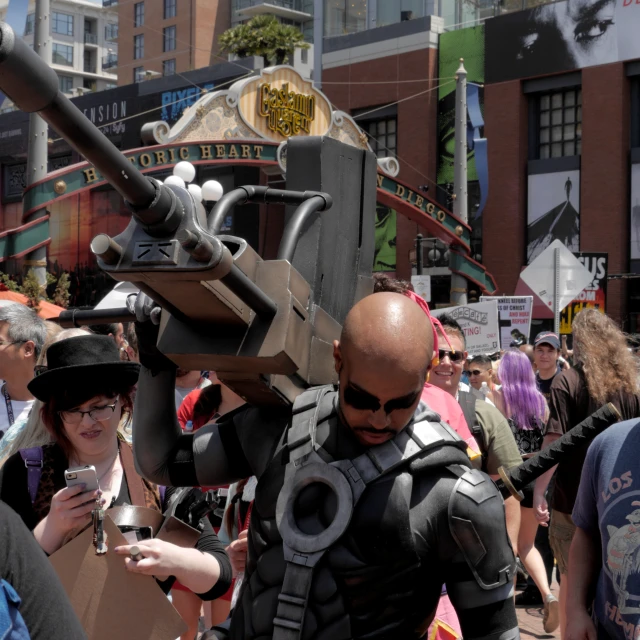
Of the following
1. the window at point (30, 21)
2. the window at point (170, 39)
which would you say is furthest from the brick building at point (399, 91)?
the window at point (170, 39)

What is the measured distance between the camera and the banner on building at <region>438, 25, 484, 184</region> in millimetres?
32375

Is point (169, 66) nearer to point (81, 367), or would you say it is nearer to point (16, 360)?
point (16, 360)

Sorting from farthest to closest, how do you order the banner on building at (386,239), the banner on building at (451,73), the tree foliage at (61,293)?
the banner on building at (386,239) < the banner on building at (451,73) < the tree foliage at (61,293)

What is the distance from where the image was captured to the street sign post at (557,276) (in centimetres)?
1250

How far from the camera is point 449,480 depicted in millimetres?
2461

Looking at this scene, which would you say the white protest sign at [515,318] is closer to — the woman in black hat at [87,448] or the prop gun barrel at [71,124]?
the woman in black hat at [87,448]

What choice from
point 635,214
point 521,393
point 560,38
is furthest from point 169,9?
point 521,393

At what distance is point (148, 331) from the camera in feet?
9.18

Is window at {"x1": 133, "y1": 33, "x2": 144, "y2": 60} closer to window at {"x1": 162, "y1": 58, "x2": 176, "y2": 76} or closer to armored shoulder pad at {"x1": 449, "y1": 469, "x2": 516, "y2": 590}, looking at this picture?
window at {"x1": 162, "y1": 58, "x2": 176, "y2": 76}

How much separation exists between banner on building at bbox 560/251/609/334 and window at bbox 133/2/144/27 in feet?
158

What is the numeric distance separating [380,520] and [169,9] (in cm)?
6617

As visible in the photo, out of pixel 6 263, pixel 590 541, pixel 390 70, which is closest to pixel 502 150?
pixel 390 70

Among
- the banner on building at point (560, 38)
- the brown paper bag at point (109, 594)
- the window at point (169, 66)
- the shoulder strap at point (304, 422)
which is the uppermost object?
the window at point (169, 66)

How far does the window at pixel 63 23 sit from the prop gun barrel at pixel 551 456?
3583 inches
